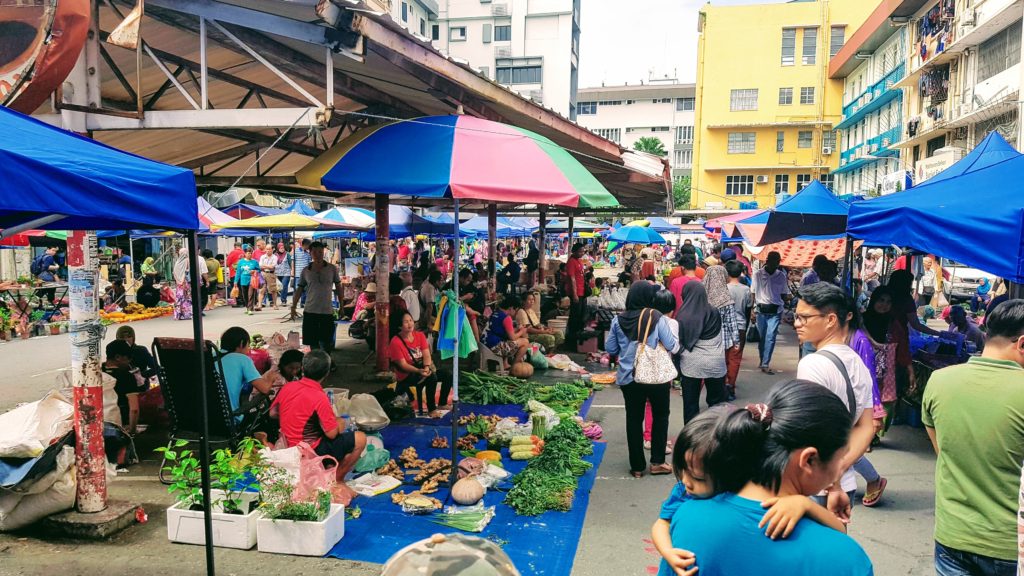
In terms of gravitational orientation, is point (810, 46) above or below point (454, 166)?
above

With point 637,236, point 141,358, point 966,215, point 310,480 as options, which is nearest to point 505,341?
point 141,358

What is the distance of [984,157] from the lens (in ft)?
20.5

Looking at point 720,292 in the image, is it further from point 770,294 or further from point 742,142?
point 742,142

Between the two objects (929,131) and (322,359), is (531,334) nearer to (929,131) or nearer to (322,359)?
(322,359)

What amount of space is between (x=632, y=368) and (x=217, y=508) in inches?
135

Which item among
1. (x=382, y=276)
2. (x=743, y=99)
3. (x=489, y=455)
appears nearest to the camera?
(x=489, y=455)

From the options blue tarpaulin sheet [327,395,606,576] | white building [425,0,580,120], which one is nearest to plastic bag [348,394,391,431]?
blue tarpaulin sheet [327,395,606,576]

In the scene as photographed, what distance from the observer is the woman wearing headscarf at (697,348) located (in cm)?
664

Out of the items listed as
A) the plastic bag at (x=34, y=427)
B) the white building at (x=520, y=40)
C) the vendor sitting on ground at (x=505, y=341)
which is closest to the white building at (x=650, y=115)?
the white building at (x=520, y=40)

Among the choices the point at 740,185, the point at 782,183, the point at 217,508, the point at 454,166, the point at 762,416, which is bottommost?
the point at 217,508

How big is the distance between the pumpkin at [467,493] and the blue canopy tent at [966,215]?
3.94 m

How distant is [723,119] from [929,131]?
25675mm

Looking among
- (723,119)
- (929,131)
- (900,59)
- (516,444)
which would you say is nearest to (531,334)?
(516,444)

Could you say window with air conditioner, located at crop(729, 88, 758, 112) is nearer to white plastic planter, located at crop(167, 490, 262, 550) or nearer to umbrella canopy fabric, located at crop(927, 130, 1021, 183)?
umbrella canopy fabric, located at crop(927, 130, 1021, 183)
